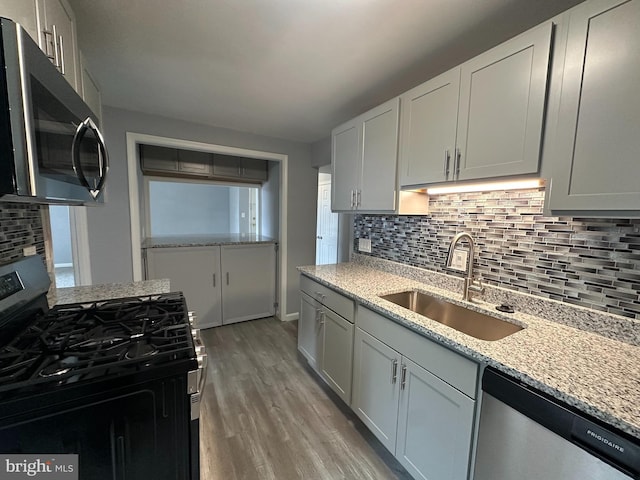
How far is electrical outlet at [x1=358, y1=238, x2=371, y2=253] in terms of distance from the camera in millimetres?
2514

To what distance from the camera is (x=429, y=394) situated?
122 centimetres

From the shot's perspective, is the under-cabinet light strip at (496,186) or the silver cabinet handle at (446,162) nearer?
the under-cabinet light strip at (496,186)

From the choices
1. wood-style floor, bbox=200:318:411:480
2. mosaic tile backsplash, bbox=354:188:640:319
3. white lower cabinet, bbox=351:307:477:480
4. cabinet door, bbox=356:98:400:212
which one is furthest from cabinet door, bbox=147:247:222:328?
mosaic tile backsplash, bbox=354:188:640:319

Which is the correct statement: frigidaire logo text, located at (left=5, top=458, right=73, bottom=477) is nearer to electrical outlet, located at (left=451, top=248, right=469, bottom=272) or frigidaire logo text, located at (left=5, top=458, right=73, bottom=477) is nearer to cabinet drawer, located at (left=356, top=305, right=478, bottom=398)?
cabinet drawer, located at (left=356, top=305, right=478, bottom=398)

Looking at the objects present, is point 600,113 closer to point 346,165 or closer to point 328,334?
point 346,165

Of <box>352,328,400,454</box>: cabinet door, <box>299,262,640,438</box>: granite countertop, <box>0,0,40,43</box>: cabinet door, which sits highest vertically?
<box>0,0,40,43</box>: cabinet door

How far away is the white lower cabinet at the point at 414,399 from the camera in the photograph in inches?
43.0

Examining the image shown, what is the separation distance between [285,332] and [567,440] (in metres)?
2.65

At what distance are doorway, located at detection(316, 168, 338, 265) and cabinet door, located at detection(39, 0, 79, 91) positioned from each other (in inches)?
123

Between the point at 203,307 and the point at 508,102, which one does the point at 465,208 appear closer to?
the point at 508,102

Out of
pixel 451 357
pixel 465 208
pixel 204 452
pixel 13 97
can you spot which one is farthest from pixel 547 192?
pixel 204 452

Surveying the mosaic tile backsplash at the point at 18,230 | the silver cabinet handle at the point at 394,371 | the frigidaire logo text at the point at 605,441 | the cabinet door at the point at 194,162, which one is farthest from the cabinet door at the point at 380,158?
the cabinet door at the point at 194,162

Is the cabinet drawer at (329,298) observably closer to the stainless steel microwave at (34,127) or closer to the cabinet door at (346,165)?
the cabinet door at (346,165)

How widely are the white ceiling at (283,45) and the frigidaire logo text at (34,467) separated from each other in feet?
5.44
